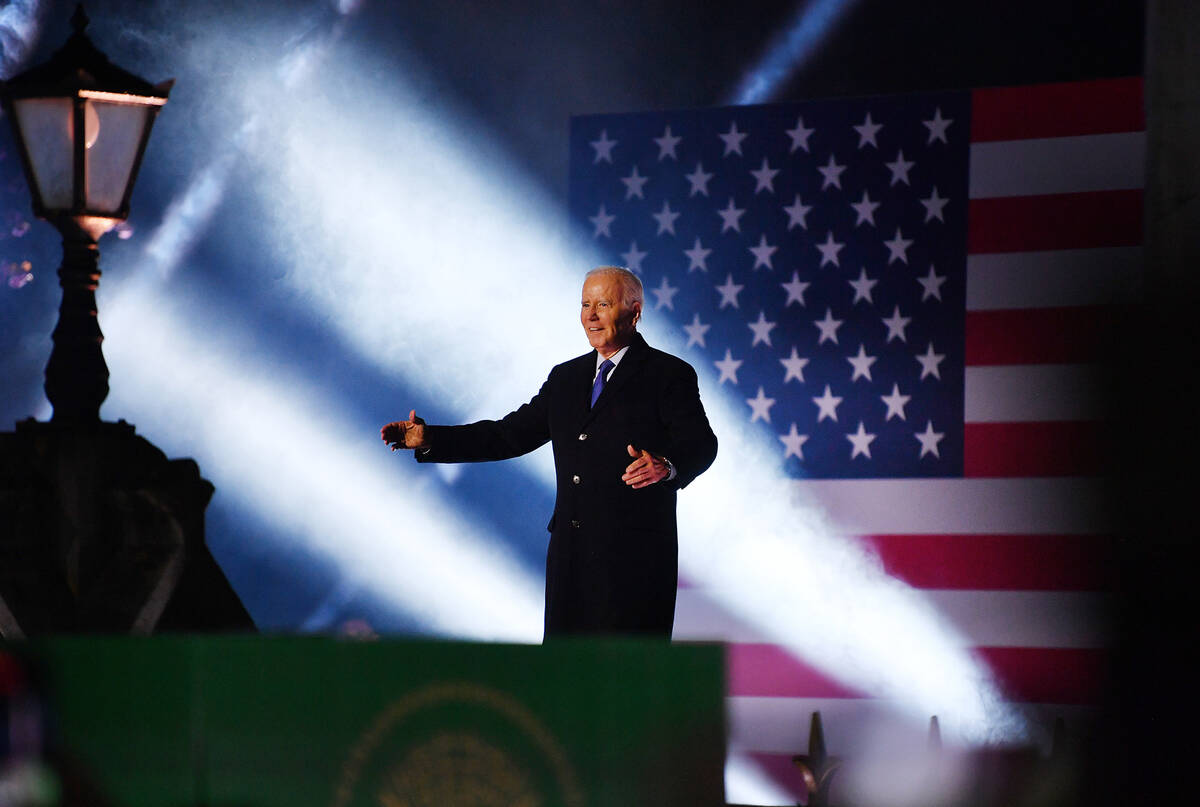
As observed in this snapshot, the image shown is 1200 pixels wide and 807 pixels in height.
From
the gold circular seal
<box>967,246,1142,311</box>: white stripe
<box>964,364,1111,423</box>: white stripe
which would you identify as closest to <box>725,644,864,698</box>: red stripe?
<box>964,364,1111,423</box>: white stripe

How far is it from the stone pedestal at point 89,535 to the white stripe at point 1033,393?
2887 millimetres

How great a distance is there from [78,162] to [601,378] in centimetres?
160

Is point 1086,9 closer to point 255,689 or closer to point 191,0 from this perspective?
point 191,0

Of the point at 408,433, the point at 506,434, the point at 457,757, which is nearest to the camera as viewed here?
the point at 457,757

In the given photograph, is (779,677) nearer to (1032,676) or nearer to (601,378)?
(1032,676)

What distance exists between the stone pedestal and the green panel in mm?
2282

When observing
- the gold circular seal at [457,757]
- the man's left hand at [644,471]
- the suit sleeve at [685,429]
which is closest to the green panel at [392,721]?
the gold circular seal at [457,757]

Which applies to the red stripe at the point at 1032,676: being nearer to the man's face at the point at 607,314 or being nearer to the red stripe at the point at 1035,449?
the red stripe at the point at 1035,449

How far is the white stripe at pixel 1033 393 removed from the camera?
17.5 ft

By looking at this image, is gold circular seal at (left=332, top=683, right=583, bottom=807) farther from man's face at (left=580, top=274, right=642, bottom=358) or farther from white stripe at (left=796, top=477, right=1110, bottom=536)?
white stripe at (left=796, top=477, right=1110, bottom=536)

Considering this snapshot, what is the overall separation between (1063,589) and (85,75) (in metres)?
3.73

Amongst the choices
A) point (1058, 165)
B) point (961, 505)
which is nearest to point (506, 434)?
point (961, 505)

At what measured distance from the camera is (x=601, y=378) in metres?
4.20

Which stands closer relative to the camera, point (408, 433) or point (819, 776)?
point (819, 776)
